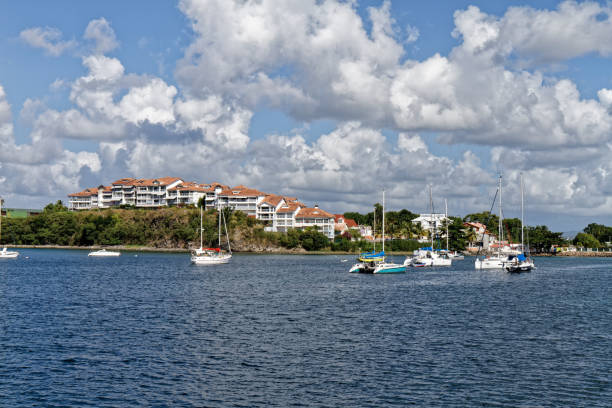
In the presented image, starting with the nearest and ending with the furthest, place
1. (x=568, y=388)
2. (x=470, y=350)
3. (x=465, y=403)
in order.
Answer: (x=465, y=403)
(x=568, y=388)
(x=470, y=350)

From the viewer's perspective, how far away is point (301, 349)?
122 ft

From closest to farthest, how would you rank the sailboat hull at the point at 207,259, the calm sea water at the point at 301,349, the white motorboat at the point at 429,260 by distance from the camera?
the calm sea water at the point at 301,349 → the sailboat hull at the point at 207,259 → the white motorboat at the point at 429,260

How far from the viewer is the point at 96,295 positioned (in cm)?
6619

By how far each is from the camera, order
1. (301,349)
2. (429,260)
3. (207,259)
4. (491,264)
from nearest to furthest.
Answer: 1. (301,349)
2. (491,264)
3. (207,259)
4. (429,260)

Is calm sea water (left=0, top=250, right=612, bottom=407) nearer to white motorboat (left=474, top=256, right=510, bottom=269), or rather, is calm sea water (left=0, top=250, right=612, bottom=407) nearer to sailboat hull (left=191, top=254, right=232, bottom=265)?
white motorboat (left=474, top=256, right=510, bottom=269)

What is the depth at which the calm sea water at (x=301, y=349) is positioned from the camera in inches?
1094

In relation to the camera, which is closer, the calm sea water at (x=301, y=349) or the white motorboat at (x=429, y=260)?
the calm sea water at (x=301, y=349)

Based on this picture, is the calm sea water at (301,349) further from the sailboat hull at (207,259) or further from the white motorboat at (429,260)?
the white motorboat at (429,260)

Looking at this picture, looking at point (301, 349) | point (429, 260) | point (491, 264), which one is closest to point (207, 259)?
point (429, 260)

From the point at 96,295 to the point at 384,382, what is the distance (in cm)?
4501

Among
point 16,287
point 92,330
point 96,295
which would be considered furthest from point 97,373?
point 16,287

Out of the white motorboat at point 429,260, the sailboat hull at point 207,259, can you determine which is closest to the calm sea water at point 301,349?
the sailboat hull at point 207,259

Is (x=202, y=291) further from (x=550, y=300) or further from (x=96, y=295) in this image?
(x=550, y=300)

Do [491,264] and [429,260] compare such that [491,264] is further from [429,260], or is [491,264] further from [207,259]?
[207,259]
